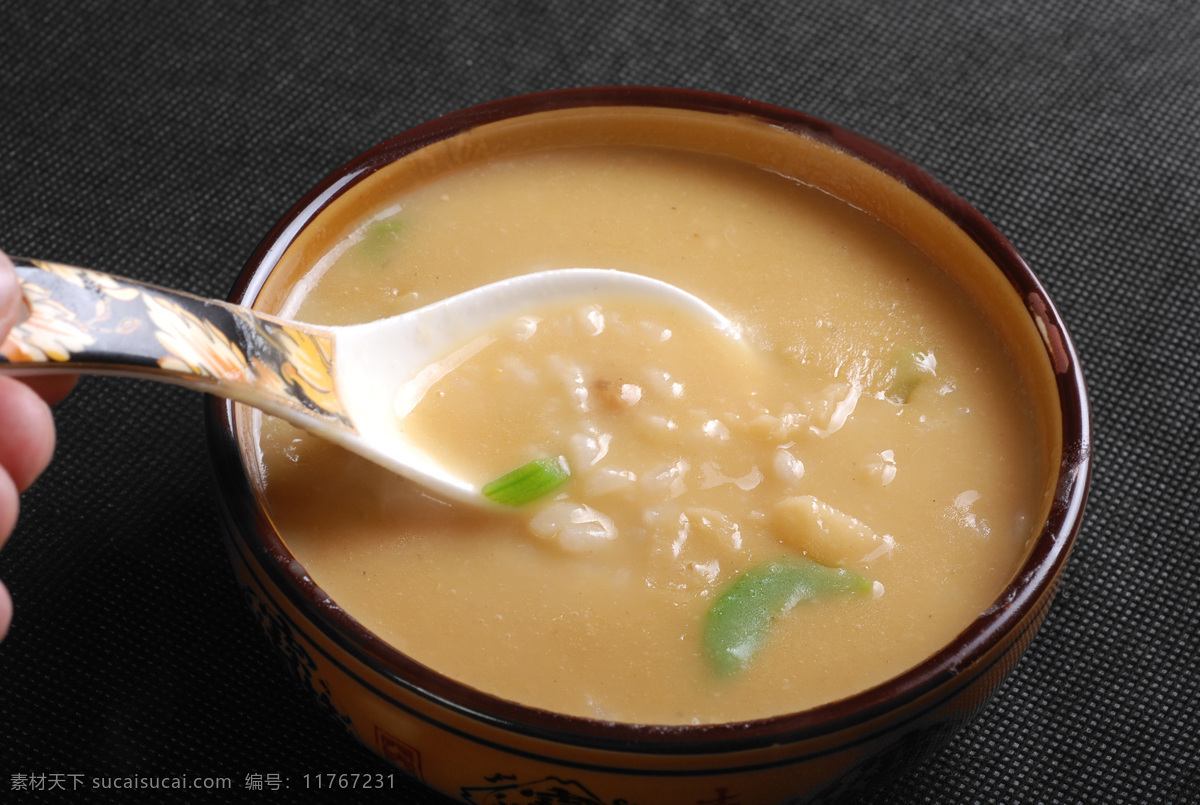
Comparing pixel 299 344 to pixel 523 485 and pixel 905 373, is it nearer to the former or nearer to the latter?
pixel 523 485

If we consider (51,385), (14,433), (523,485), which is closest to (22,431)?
(14,433)

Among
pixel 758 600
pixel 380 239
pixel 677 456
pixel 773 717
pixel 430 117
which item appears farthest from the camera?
pixel 430 117

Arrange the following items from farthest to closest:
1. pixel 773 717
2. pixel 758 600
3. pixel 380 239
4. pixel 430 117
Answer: pixel 430 117 → pixel 380 239 → pixel 758 600 → pixel 773 717

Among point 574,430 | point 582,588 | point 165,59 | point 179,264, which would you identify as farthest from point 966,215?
point 165,59

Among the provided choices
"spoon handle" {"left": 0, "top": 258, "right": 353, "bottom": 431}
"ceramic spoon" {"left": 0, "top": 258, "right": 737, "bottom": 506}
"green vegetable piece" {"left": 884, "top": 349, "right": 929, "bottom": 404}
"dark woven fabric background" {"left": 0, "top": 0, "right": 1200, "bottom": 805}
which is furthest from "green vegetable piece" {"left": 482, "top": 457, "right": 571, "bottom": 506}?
"green vegetable piece" {"left": 884, "top": 349, "right": 929, "bottom": 404}

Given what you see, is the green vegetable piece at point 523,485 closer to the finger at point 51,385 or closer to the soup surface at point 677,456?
the soup surface at point 677,456
